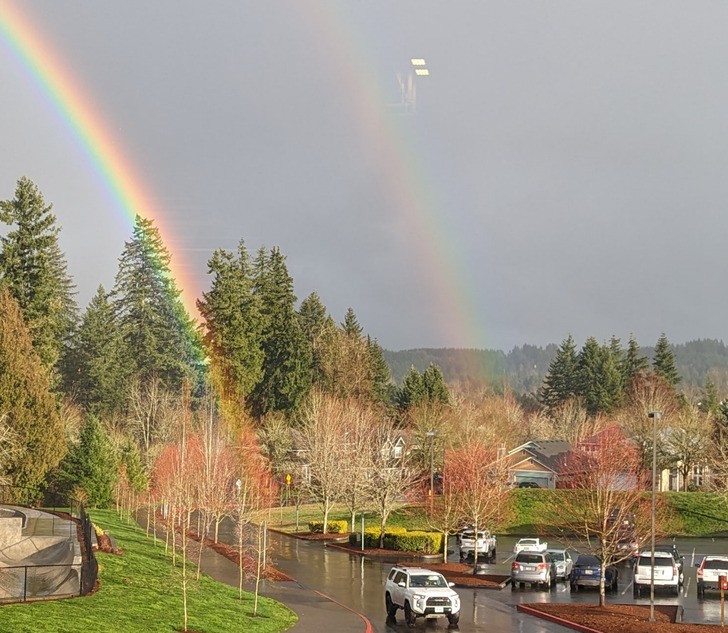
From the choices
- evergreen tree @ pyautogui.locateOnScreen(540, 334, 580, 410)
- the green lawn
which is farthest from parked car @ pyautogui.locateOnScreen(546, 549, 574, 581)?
evergreen tree @ pyautogui.locateOnScreen(540, 334, 580, 410)

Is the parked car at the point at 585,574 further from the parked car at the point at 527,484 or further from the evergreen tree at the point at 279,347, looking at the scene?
the evergreen tree at the point at 279,347

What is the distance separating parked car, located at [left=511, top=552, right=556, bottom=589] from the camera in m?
39.4

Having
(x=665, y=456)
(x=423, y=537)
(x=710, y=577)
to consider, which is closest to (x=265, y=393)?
(x=665, y=456)

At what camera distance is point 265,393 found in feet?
341

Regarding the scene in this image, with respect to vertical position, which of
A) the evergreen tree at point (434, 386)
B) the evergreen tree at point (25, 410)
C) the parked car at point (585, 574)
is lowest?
the parked car at point (585, 574)

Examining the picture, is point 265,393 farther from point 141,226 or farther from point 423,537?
point 423,537

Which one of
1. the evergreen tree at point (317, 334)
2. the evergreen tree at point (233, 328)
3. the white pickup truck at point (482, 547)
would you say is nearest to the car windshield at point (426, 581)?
the white pickup truck at point (482, 547)

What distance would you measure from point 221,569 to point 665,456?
63.3 meters

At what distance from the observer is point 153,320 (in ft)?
381

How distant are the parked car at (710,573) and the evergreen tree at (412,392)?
72039 millimetres

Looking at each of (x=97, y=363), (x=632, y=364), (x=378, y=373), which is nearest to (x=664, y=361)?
(x=632, y=364)

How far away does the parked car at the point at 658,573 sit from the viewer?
3816 centimetres

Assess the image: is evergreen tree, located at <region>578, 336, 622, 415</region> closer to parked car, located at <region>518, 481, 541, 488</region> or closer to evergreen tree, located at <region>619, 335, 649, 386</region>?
evergreen tree, located at <region>619, 335, 649, 386</region>

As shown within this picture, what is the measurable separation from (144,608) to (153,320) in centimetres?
9350
